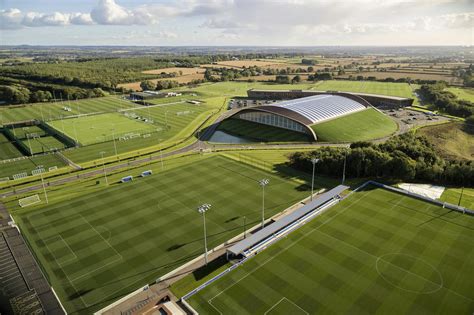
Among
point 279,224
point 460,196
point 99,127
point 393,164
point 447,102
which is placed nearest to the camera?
point 279,224

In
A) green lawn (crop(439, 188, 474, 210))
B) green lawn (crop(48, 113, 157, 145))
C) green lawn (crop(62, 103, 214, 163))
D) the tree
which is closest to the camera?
green lawn (crop(439, 188, 474, 210))

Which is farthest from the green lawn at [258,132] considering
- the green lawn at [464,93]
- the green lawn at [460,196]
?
the green lawn at [464,93]

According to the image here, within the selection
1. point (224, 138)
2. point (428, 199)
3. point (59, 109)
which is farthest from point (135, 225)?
point (59, 109)

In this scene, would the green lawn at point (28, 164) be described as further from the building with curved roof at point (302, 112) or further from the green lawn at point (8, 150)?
the building with curved roof at point (302, 112)

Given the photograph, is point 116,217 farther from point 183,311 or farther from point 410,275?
point 410,275

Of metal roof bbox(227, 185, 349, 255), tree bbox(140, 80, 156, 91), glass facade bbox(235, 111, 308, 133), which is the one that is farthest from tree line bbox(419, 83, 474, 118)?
tree bbox(140, 80, 156, 91)

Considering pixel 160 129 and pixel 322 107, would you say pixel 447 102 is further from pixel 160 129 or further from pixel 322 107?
pixel 160 129

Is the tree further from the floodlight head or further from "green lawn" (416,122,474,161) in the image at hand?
the floodlight head
